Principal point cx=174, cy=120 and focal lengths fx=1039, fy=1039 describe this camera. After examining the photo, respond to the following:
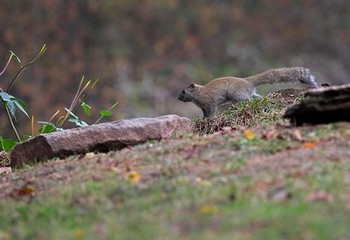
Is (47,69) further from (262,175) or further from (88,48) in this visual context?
(262,175)

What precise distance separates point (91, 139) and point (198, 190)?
2.77 m

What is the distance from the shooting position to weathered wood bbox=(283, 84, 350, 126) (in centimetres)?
831

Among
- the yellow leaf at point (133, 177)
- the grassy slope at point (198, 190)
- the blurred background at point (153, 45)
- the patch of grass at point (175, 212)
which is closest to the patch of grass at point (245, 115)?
the grassy slope at point (198, 190)

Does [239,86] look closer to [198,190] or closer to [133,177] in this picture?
[133,177]

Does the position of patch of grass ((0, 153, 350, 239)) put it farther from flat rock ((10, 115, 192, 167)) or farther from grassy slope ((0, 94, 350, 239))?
flat rock ((10, 115, 192, 167))

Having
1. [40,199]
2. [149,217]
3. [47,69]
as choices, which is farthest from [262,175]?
[47,69]

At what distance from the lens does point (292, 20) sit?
3056 cm

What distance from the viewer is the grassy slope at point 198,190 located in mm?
6288

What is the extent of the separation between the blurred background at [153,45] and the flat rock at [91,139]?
44.9ft

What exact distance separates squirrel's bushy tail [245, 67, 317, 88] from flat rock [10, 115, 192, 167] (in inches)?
94.2

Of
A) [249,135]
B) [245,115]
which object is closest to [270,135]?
[249,135]

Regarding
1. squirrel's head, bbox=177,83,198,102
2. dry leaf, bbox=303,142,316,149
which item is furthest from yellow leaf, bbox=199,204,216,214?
squirrel's head, bbox=177,83,198,102

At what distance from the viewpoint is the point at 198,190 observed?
7168 mm

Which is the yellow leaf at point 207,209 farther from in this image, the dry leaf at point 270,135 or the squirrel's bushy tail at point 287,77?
the squirrel's bushy tail at point 287,77
